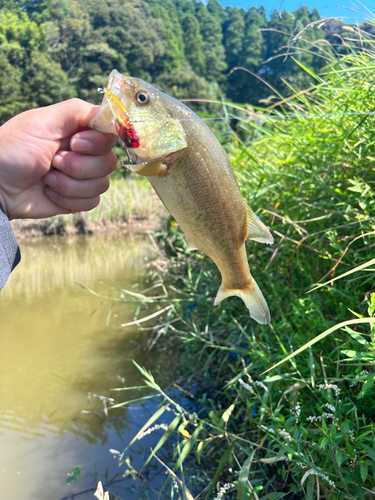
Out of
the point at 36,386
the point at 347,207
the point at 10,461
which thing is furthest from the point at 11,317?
the point at 347,207

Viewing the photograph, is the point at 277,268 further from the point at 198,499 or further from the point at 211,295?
the point at 198,499

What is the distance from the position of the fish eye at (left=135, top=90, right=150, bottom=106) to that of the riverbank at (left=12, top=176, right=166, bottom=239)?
43.7ft

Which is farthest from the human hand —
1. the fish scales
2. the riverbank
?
the riverbank

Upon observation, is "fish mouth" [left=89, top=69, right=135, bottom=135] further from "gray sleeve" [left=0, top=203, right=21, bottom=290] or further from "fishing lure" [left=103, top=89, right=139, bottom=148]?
"gray sleeve" [left=0, top=203, right=21, bottom=290]

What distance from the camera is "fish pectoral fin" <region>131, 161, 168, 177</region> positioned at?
1.00 meters

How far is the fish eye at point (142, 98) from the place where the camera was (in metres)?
1.07

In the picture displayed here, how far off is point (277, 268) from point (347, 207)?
0.68 meters

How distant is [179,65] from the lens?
36.8 m

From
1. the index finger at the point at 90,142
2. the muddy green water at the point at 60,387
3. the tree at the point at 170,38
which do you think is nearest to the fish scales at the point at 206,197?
the index finger at the point at 90,142

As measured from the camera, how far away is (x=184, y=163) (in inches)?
42.1

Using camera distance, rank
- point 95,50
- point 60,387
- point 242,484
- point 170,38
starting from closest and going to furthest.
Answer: point 242,484, point 60,387, point 95,50, point 170,38

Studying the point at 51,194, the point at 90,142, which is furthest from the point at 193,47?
the point at 90,142

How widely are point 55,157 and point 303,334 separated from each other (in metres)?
1.50

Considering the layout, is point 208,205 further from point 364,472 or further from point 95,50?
point 95,50
